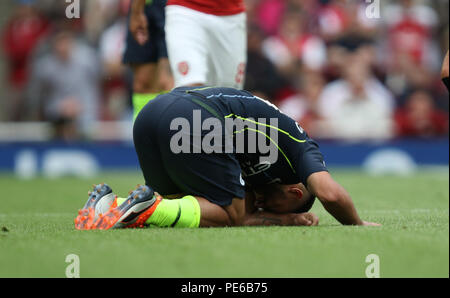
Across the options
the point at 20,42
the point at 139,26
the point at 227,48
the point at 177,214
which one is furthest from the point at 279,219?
the point at 20,42

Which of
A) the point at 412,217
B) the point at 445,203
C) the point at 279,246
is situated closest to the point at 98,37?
the point at 445,203

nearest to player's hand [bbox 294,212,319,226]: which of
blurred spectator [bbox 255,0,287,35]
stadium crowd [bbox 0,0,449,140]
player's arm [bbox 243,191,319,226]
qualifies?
player's arm [bbox 243,191,319,226]

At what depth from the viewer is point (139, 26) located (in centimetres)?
649

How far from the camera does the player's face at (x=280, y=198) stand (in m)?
4.76

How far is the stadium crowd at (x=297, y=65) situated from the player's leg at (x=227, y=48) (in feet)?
16.8

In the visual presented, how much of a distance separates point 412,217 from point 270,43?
7.85 m

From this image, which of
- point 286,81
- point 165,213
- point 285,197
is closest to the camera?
point 165,213

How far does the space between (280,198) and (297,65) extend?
307 inches

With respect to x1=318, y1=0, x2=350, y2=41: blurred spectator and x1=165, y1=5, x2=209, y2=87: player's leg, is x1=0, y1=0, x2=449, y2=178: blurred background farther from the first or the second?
x1=165, y1=5, x2=209, y2=87: player's leg

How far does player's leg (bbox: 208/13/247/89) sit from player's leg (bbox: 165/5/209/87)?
0.11 metres

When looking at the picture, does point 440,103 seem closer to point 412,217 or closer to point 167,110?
point 412,217

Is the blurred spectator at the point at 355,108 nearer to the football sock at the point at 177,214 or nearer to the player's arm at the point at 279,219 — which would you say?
the player's arm at the point at 279,219

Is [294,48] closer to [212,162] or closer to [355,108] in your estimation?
[355,108]

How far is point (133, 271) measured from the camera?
3.28 metres
